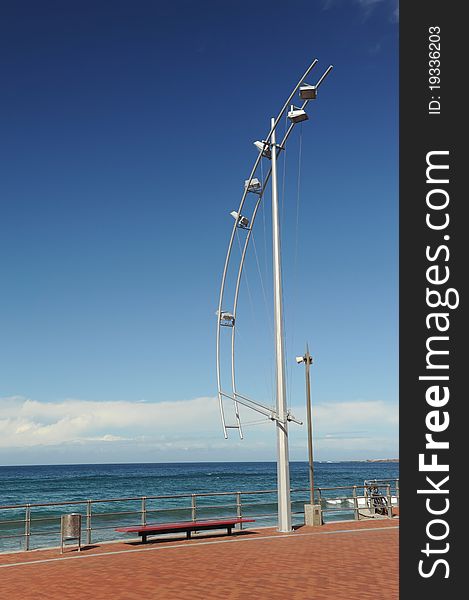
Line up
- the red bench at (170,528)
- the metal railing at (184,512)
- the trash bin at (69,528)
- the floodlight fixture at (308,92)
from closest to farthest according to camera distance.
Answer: the trash bin at (69,528) < the red bench at (170,528) < the floodlight fixture at (308,92) < the metal railing at (184,512)

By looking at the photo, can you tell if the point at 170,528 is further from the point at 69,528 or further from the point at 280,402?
the point at 280,402

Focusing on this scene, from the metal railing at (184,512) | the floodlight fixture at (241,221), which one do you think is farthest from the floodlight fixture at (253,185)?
the metal railing at (184,512)

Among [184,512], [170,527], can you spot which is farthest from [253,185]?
[184,512]

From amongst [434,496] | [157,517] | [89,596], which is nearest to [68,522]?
[89,596]

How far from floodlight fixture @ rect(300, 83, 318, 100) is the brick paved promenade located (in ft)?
37.3

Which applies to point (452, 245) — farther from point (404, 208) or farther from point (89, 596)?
point (89, 596)

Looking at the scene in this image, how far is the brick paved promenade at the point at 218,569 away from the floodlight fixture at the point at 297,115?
10817mm

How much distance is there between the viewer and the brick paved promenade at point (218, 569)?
9531mm

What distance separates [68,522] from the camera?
47.0 feet

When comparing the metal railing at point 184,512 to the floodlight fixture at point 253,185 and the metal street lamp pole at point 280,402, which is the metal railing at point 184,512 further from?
the floodlight fixture at point 253,185

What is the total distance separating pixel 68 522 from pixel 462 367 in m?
11.7

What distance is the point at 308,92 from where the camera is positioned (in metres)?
18.4

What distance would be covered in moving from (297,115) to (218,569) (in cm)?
1203

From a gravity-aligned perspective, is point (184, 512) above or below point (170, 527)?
below
